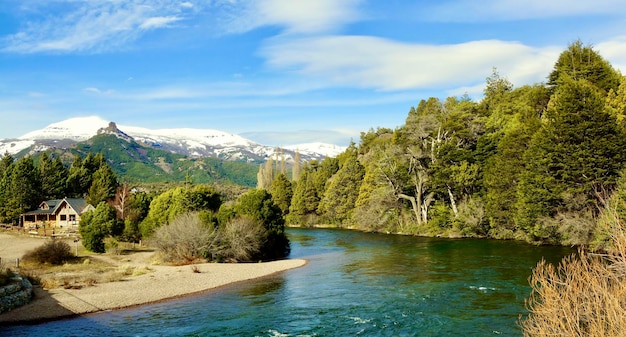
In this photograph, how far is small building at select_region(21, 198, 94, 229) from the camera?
82.8 meters

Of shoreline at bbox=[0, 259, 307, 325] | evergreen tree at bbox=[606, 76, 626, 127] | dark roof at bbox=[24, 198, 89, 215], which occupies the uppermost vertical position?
evergreen tree at bbox=[606, 76, 626, 127]

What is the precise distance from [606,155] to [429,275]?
2629 centimetres

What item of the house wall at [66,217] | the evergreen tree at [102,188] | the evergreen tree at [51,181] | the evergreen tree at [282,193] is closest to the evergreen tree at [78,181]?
the evergreen tree at [51,181]

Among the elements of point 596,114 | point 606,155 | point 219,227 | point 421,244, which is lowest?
point 421,244

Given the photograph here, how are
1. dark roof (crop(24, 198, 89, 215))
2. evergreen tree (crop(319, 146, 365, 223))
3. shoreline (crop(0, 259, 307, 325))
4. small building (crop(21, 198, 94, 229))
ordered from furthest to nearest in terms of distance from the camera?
evergreen tree (crop(319, 146, 365, 223)) → dark roof (crop(24, 198, 89, 215)) → small building (crop(21, 198, 94, 229)) → shoreline (crop(0, 259, 307, 325))

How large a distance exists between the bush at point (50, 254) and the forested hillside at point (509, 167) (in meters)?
46.4

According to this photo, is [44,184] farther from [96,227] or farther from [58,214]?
[96,227]

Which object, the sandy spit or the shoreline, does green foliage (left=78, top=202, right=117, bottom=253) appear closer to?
the sandy spit

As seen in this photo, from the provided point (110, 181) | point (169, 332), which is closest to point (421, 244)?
point (169, 332)

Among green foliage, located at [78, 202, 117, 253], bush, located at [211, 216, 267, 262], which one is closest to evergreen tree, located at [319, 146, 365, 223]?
bush, located at [211, 216, 267, 262]

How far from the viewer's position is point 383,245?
6450 centimetres

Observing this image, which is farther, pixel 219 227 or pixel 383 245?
pixel 383 245

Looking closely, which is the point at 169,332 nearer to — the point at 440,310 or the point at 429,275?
the point at 440,310

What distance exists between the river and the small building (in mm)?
56607
